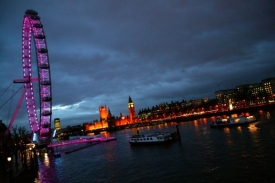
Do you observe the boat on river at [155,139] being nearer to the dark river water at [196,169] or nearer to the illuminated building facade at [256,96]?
the dark river water at [196,169]

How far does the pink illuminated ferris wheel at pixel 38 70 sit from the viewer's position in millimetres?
49312

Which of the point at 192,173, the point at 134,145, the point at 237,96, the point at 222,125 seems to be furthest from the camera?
the point at 237,96

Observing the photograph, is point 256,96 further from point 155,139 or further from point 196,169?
point 196,169

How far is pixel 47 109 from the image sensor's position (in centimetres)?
5759

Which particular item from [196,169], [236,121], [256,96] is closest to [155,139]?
[236,121]

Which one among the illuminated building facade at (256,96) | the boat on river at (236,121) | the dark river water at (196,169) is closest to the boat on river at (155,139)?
the dark river water at (196,169)

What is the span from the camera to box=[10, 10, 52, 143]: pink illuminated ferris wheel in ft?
162

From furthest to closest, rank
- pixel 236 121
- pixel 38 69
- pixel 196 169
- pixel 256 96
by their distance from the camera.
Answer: pixel 256 96, pixel 236 121, pixel 38 69, pixel 196 169

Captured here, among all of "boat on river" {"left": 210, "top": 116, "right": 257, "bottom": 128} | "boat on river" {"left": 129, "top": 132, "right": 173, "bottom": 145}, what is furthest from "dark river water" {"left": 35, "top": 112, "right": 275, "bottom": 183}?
"boat on river" {"left": 210, "top": 116, "right": 257, "bottom": 128}

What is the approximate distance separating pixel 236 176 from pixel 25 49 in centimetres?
4609

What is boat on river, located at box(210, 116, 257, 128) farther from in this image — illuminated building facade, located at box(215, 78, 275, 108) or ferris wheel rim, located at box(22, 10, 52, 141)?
illuminated building facade, located at box(215, 78, 275, 108)

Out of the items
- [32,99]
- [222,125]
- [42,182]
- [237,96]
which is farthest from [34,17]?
[237,96]

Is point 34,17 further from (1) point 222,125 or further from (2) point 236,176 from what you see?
(1) point 222,125

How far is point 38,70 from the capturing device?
52188mm
